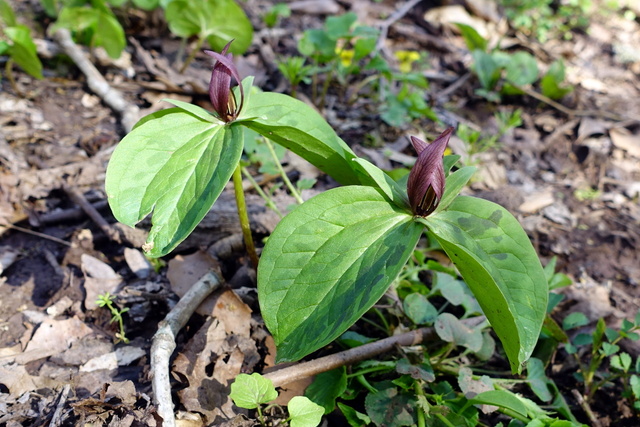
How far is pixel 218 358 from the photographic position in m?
1.79

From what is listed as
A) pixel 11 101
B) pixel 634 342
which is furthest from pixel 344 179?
pixel 11 101

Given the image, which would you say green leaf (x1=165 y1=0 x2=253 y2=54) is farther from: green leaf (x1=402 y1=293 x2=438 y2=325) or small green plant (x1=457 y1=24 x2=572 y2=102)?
green leaf (x1=402 y1=293 x2=438 y2=325)

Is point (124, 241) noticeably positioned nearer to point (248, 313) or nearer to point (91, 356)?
point (91, 356)

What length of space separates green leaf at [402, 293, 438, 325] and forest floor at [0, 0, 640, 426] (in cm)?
35

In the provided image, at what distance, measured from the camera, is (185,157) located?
5.15 feet

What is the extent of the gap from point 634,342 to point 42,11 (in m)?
4.71

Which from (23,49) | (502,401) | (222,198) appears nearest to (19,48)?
(23,49)

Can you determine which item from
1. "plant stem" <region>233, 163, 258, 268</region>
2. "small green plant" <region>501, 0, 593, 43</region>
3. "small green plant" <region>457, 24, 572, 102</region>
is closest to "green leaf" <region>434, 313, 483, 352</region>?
"plant stem" <region>233, 163, 258, 268</region>

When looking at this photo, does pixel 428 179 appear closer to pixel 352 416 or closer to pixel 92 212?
pixel 352 416

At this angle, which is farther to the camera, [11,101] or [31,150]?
[11,101]

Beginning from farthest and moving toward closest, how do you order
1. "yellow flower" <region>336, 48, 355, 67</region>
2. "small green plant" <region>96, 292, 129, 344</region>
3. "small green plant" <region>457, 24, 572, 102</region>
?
"small green plant" <region>457, 24, 572, 102</region>
"yellow flower" <region>336, 48, 355, 67</region>
"small green plant" <region>96, 292, 129, 344</region>

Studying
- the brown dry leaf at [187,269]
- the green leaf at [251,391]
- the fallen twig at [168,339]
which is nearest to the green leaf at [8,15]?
the brown dry leaf at [187,269]

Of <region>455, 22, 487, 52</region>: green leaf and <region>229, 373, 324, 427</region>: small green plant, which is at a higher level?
<region>455, 22, 487, 52</region>: green leaf

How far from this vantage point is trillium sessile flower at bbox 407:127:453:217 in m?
1.46
